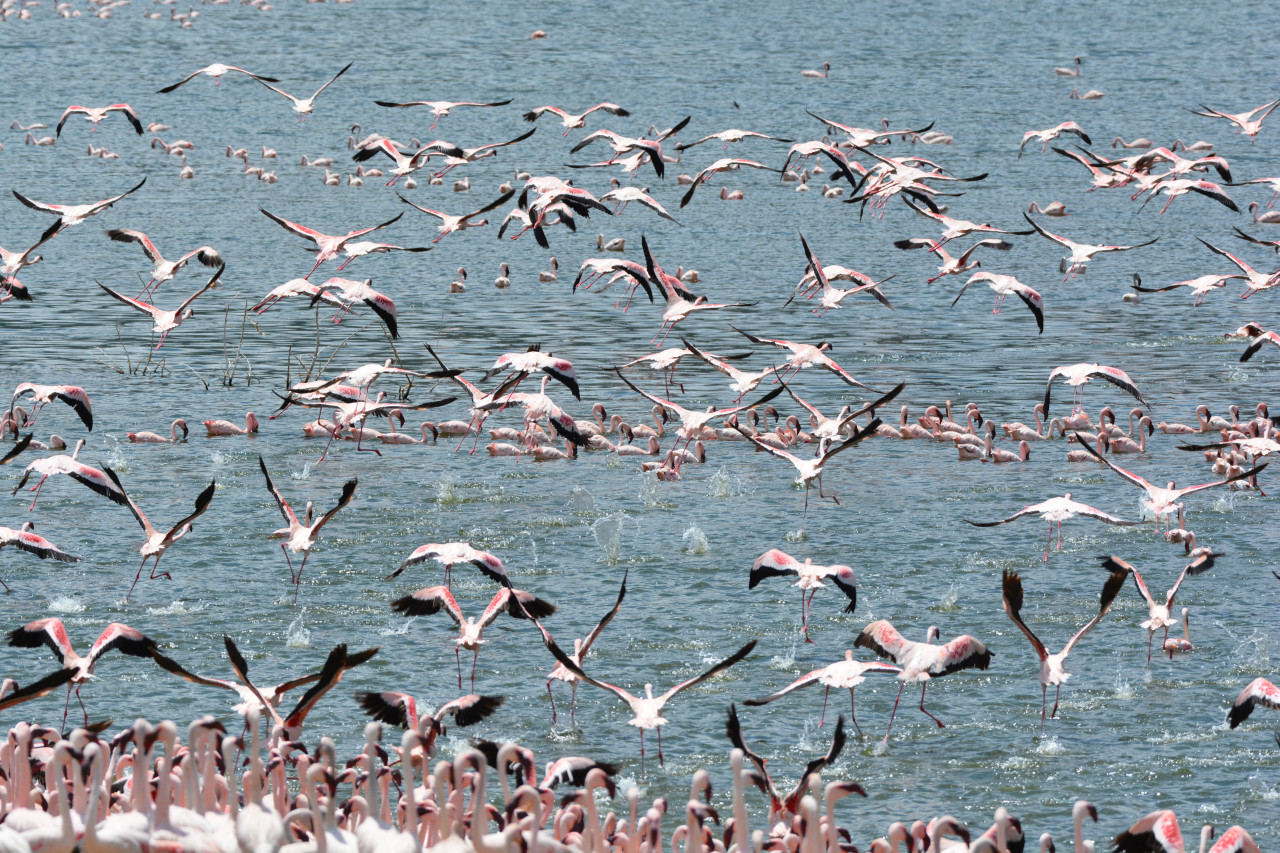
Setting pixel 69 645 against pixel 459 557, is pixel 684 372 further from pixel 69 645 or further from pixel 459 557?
pixel 69 645

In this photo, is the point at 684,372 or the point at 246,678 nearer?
the point at 246,678

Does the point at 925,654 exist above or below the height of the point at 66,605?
above

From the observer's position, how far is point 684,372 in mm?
27422

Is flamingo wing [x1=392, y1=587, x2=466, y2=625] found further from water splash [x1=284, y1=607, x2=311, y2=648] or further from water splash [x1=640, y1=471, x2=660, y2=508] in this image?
water splash [x1=640, y1=471, x2=660, y2=508]

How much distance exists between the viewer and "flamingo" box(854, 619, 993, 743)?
40.4ft

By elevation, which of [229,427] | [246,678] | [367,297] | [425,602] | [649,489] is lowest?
[229,427]

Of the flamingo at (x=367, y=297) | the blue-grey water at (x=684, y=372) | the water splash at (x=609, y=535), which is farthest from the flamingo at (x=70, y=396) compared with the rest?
the water splash at (x=609, y=535)

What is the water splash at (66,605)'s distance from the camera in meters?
15.5

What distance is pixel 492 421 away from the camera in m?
24.0

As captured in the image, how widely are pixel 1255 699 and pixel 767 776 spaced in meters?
3.44

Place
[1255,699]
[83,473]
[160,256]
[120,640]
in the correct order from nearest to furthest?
[1255,699]
[120,640]
[83,473]
[160,256]

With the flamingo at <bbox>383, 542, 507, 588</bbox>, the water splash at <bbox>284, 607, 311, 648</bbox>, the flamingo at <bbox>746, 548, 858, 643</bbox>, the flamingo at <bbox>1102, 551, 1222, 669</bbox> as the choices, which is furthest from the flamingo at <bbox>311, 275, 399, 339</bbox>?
the flamingo at <bbox>1102, 551, 1222, 669</bbox>

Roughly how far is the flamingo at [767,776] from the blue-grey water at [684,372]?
98 cm

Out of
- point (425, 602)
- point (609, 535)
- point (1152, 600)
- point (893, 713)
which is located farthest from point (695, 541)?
point (893, 713)
